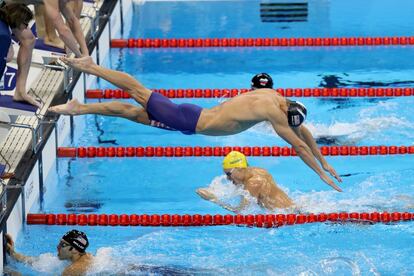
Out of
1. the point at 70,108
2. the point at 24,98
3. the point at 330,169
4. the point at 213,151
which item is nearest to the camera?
the point at 70,108

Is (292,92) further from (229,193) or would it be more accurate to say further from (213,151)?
(229,193)

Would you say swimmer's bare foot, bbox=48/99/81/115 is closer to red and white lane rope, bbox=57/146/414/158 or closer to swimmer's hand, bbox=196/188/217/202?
swimmer's hand, bbox=196/188/217/202

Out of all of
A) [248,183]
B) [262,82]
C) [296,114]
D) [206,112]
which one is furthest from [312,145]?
[262,82]

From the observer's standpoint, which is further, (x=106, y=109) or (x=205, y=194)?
(x=205, y=194)

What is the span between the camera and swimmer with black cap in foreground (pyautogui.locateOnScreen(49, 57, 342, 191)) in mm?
7613

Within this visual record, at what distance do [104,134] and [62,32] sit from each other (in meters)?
1.54

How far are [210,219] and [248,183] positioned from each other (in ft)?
1.21

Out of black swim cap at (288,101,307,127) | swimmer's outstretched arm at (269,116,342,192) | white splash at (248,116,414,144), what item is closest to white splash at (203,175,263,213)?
swimmer's outstretched arm at (269,116,342,192)

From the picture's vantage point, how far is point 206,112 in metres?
7.79

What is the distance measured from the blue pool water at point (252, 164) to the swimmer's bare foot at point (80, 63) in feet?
3.89

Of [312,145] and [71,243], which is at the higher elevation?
[312,145]

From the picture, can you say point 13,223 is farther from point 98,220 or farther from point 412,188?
point 412,188

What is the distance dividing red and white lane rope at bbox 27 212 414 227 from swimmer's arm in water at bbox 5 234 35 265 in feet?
2.04

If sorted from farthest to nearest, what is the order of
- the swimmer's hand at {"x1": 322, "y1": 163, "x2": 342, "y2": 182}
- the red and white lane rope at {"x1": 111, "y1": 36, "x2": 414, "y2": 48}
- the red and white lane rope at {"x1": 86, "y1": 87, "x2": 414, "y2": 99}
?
the red and white lane rope at {"x1": 111, "y1": 36, "x2": 414, "y2": 48}
the red and white lane rope at {"x1": 86, "y1": 87, "x2": 414, "y2": 99}
the swimmer's hand at {"x1": 322, "y1": 163, "x2": 342, "y2": 182}
